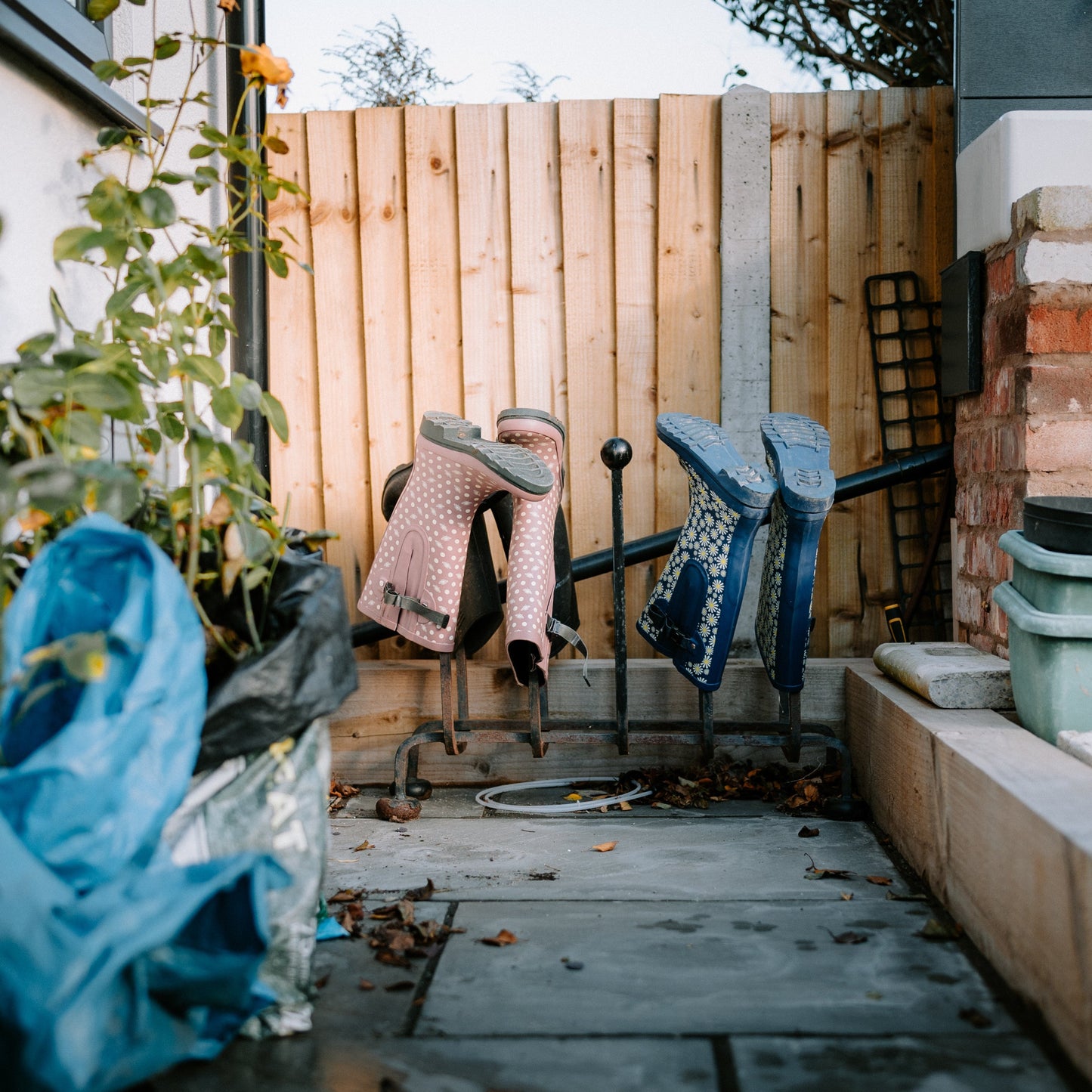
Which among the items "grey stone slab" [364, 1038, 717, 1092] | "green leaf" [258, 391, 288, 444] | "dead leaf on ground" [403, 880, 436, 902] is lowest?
"dead leaf on ground" [403, 880, 436, 902]

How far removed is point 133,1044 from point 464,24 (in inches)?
140

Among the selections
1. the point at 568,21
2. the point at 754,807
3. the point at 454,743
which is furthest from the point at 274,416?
the point at 568,21

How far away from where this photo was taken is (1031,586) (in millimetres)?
1796

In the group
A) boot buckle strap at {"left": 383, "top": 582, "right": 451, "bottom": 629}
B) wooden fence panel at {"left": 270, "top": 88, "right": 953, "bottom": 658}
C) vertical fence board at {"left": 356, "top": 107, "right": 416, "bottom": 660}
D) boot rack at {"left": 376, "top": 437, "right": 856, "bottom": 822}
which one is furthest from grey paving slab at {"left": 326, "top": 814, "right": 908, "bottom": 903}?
vertical fence board at {"left": 356, "top": 107, "right": 416, "bottom": 660}

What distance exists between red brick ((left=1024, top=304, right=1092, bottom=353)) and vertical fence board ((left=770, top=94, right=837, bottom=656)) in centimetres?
70

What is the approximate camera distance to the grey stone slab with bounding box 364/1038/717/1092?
3.98ft

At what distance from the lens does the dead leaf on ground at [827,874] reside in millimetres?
1937

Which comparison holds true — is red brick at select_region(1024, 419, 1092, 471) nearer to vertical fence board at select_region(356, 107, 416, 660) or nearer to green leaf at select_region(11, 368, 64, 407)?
vertical fence board at select_region(356, 107, 416, 660)

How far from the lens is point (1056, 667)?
1738mm

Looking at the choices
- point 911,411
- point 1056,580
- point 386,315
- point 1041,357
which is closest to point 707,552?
point 1056,580

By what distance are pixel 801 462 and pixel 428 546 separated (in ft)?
2.92

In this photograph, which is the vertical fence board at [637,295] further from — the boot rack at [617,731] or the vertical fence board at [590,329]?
the boot rack at [617,731]

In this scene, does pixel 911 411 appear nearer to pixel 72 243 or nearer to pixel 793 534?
pixel 793 534

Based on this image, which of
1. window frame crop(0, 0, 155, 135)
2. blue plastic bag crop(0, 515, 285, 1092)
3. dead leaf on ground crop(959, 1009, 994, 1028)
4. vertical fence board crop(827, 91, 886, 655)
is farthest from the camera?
vertical fence board crop(827, 91, 886, 655)
